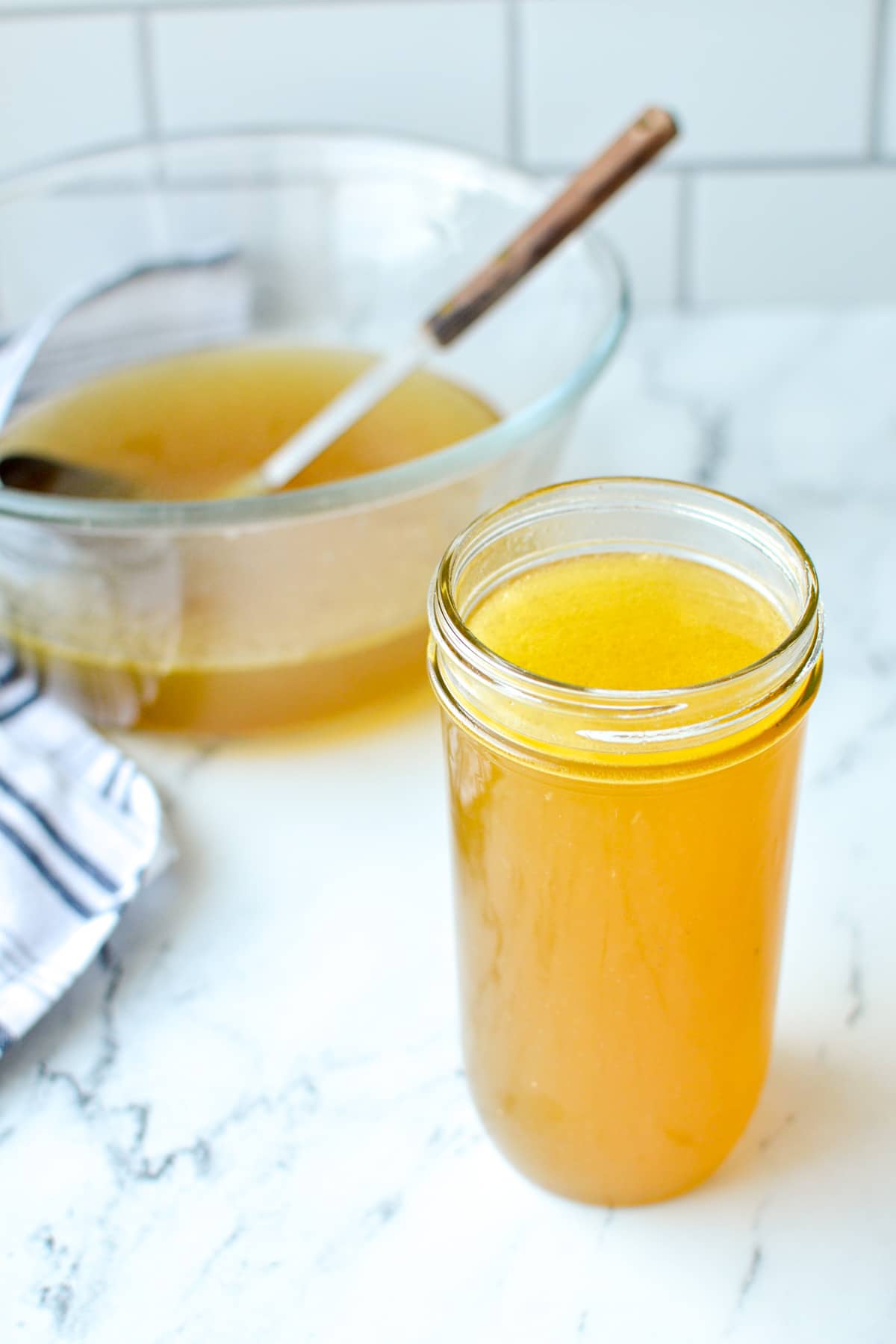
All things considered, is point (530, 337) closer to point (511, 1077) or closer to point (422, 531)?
point (422, 531)

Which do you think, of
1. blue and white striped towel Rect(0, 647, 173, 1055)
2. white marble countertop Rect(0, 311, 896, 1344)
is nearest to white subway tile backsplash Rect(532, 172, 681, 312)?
white marble countertop Rect(0, 311, 896, 1344)

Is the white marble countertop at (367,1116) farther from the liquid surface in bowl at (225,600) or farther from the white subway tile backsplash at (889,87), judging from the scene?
the white subway tile backsplash at (889,87)

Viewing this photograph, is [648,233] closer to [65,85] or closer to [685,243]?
[685,243]

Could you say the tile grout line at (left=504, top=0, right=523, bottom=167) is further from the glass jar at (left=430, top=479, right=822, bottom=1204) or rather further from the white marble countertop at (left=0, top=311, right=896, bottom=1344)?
the glass jar at (left=430, top=479, right=822, bottom=1204)

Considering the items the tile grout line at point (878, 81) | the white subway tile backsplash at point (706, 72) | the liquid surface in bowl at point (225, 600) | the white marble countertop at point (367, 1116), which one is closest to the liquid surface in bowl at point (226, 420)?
the liquid surface in bowl at point (225, 600)

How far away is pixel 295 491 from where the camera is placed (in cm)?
61

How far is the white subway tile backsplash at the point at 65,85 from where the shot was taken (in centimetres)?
96

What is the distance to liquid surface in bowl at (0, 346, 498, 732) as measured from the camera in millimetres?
655

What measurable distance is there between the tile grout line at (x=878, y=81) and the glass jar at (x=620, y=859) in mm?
621

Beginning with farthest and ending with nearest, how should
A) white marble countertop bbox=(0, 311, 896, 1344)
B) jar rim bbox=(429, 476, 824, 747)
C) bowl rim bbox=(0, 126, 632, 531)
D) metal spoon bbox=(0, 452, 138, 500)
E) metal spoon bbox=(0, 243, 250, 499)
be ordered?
1. metal spoon bbox=(0, 243, 250, 499)
2. metal spoon bbox=(0, 452, 138, 500)
3. bowl rim bbox=(0, 126, 632, 531)
4. white marble countertop bbox=(0, 311, 896, 1344)
5. jar rim bbox=(429, 476, 824, 747)

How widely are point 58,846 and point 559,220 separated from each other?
1.19ft

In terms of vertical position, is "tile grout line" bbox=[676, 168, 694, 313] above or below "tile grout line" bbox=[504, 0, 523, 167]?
below

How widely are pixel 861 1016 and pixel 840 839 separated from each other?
0.34 ft

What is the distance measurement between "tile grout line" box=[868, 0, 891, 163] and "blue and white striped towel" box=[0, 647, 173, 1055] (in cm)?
66
